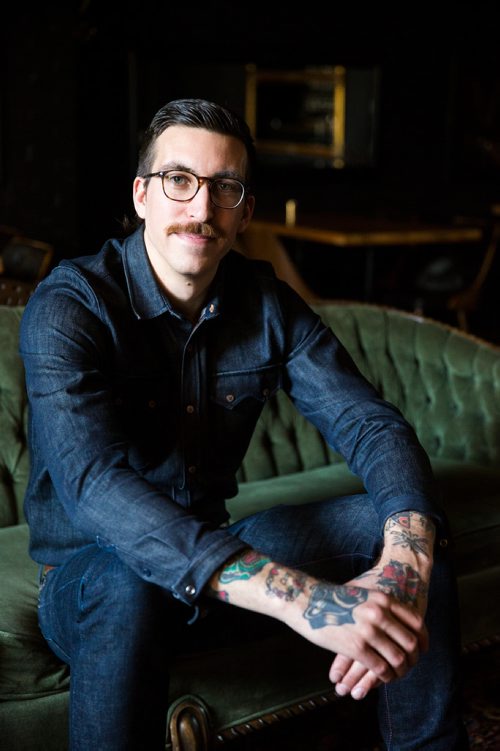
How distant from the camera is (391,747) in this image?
5.65 ft

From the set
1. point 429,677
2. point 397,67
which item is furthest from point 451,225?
point 429,677

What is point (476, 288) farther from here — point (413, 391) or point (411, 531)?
point (411, 531)

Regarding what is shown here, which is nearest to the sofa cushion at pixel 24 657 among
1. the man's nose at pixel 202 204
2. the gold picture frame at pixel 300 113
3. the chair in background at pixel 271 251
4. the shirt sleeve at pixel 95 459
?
the shirt sleeve at pixel 95 459

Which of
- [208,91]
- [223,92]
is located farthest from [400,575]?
[223,92]

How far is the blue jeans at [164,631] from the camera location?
1.48m

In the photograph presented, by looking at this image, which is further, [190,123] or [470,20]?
[470,20]

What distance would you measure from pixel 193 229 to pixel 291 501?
36.6 inches

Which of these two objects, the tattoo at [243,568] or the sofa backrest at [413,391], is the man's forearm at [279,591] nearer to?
the tattoo at [243,568]

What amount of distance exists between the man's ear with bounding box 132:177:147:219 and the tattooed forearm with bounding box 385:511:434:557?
730 millimetres

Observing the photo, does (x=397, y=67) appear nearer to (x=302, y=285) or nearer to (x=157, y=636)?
(x=302, y=285)

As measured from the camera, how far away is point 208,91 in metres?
7.32

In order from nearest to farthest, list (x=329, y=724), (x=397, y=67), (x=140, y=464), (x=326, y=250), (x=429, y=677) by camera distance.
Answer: (x=429, y=677) < (x=140, y=464) < (x=329, y=724) < (x=326, y=250) < (x=397, y=67)

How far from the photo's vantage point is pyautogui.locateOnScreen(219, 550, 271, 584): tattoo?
1.48 metres

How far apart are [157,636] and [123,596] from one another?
83mm
